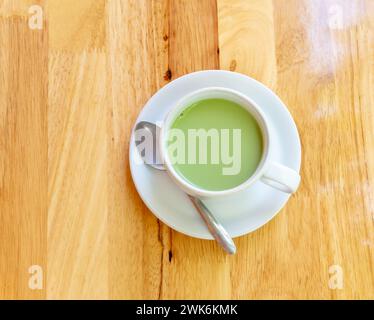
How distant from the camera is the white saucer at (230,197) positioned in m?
0.65

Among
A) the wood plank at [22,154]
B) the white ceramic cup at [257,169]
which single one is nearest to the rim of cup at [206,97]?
the white ceramic cup at [257,169]

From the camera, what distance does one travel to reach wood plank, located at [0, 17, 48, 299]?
70 cm

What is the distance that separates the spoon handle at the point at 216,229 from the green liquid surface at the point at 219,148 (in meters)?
0.03

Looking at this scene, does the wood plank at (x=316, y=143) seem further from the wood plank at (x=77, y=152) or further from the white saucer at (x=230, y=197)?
the wood plank at (x=77, y=152)

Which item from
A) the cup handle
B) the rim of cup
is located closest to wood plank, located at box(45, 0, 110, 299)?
the rim of cup

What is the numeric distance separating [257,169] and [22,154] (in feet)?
1.25

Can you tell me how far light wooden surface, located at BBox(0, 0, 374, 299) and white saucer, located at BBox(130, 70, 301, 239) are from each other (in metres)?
0.05

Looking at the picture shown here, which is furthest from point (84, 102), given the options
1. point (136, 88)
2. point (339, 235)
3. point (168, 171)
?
point (339, 235)

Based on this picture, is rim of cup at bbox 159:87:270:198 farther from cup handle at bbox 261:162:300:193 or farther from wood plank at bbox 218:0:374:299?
wood plank at bbox 218:0:374:299

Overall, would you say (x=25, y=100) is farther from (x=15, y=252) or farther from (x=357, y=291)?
(x=357, y=291)
